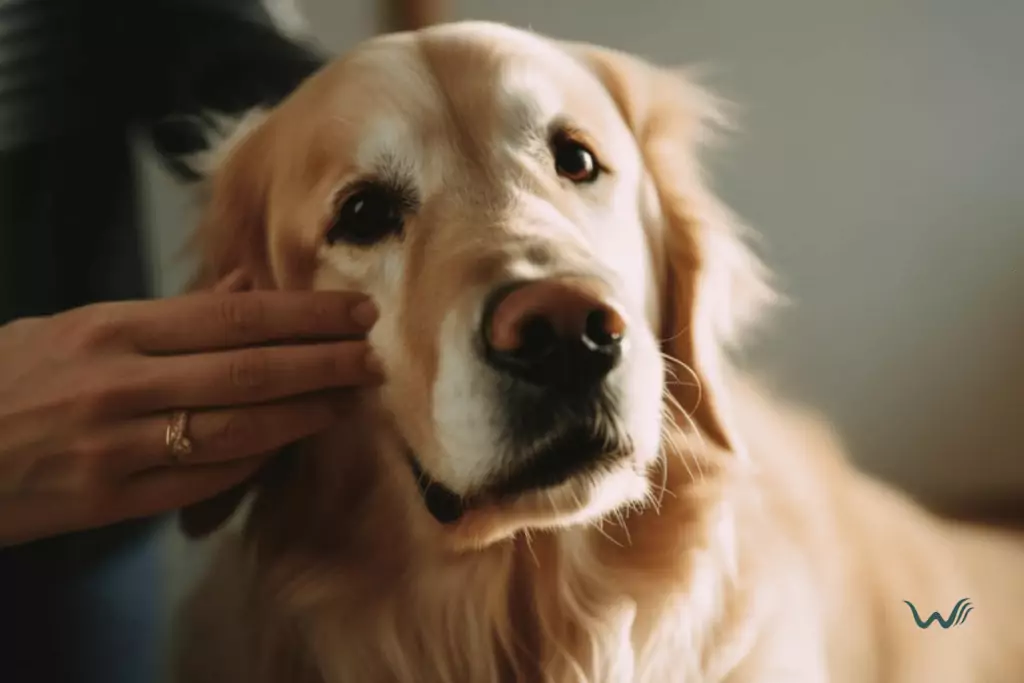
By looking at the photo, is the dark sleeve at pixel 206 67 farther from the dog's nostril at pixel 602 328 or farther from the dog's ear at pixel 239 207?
the dog's nostril at pixel 602 328

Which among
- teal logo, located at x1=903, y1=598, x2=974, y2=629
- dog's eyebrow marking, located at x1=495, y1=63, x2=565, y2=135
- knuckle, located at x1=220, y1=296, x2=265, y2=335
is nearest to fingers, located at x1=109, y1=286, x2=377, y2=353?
knuckle, located at x1=220, y1=296, x2=265, y2=335

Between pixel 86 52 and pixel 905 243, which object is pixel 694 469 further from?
pixel 86 52

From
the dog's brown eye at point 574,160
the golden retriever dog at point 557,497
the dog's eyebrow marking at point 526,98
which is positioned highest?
the dog's eyebrow marking at point 526,98

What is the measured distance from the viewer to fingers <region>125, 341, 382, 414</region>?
658mm

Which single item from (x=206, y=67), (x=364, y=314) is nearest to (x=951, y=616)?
(x=364, y=314)

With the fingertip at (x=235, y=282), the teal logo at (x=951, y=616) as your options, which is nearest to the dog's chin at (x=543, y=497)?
the fingertip at (x=235, y=282)

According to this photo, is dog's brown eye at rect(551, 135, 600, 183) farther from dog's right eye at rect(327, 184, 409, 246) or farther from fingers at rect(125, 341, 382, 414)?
fingers at rect(125, 341, 382, 414)

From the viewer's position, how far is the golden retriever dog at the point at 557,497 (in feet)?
2.36

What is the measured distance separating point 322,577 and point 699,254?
1.49 ft

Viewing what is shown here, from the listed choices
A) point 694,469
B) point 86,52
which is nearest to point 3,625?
point 86,52

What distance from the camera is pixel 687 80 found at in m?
0.82

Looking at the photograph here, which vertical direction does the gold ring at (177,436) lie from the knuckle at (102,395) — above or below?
below

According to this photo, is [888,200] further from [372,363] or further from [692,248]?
[372,363]

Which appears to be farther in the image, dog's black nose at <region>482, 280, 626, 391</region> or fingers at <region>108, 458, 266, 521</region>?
fingers at <region>108, 458, 266, 521</region>
